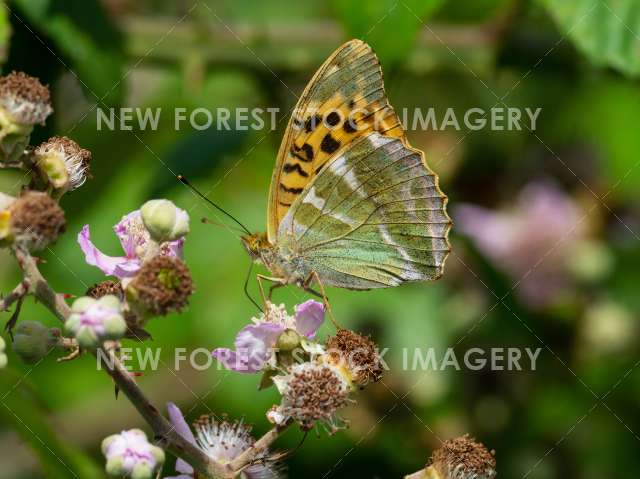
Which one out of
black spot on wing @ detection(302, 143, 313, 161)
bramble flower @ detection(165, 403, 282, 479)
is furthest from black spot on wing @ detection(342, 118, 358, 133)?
bramble flower @ detection(165, 403, 282, 479)

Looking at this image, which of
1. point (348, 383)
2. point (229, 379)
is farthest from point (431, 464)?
point (229, 379)

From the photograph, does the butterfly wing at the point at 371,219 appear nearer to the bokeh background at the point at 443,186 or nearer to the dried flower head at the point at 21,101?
the bokeh background at the point at 443,186

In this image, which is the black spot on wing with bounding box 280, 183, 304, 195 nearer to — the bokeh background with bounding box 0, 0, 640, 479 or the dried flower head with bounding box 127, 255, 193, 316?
the bokeh background with bounding box 0, 0, 640, 479

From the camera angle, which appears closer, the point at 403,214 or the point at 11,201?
the point at 11,201

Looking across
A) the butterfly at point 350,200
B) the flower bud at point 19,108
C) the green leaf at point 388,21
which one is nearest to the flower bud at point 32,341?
the flower bud at point 19,108

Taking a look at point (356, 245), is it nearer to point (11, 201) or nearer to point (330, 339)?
point (330, 339)

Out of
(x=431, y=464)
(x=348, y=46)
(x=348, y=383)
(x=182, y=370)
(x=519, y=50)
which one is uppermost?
(x=348, y=46)
